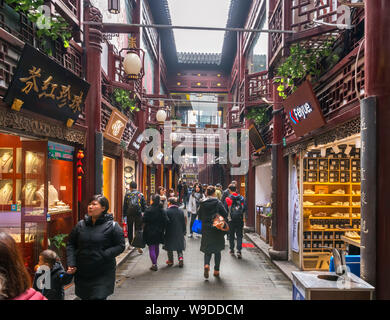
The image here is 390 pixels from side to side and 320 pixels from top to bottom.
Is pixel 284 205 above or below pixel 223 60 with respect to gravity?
below

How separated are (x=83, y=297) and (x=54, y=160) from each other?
3.34 m

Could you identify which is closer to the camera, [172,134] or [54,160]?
[54,160]

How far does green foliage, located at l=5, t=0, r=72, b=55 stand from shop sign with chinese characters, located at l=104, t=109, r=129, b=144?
2.72 meters

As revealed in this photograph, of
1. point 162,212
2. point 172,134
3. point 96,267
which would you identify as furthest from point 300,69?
point 172,134

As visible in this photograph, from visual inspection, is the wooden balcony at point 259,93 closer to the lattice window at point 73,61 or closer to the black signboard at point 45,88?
the lattice window at point 73,61

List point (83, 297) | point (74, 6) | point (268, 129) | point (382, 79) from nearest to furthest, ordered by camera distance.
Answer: point (382, 79), point (83, 297), point (74, 6), point (268, 129)

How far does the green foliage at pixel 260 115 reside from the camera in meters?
12.1

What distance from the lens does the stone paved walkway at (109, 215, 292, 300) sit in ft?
20.6

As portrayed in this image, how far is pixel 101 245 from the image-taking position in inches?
160

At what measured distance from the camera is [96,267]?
159 inches

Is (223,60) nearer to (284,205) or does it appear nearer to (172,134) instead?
(172,134)

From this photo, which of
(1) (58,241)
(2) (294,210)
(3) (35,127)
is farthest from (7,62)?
(2) (294,210)

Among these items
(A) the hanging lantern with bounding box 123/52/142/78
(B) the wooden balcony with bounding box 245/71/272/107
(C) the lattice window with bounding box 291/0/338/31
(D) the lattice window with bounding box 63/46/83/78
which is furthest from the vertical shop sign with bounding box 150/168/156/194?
(C) the lattice window with bounding box 291/0/338/31

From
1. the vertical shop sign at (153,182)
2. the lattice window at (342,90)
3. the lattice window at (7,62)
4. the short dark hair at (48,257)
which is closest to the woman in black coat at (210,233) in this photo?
the lattice window at (342,90)
